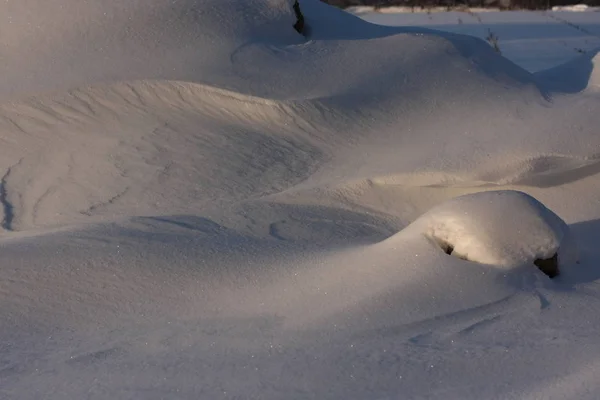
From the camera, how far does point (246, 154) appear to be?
137 inches

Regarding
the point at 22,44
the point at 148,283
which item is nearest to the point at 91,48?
the point at 22,44

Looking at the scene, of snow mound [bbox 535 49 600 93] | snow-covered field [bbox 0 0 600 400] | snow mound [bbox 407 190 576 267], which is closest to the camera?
snow-covered field [bbox 0 0 600 400]

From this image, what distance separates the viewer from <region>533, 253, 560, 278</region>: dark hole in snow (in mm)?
2619

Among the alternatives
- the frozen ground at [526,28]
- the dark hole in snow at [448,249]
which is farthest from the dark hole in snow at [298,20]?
the frozen ground at [526,28]

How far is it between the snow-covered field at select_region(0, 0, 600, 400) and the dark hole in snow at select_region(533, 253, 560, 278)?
19 mm

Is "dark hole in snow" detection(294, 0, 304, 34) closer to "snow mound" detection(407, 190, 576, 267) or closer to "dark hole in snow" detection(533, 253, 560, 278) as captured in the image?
"snow mound" detection(407, 190, 576, 267)

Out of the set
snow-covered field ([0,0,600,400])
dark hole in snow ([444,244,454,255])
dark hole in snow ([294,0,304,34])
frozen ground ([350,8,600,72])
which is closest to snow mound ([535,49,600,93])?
snow-covered field ([0,0,600,400])

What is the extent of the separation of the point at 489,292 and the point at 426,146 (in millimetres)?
1189

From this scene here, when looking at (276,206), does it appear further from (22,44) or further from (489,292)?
(22,44)

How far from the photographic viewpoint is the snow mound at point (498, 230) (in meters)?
2.56

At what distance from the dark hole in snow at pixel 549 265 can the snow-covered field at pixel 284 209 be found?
0.06 feet

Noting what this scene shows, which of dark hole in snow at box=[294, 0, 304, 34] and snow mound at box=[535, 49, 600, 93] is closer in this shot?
dark hole in snow at box=[294, 0, 304, 34]

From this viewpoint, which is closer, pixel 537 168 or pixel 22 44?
pixel 537 168

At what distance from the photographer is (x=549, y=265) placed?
2.63 meters
